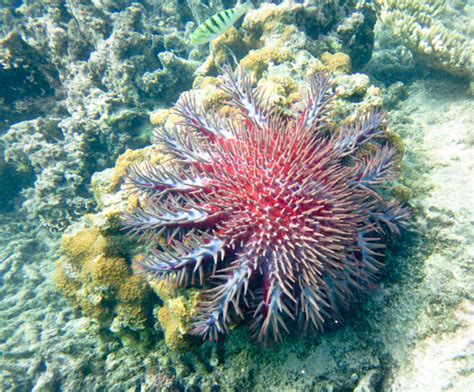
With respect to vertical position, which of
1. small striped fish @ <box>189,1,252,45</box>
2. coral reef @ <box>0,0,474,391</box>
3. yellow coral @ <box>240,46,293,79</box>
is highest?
small striped fish @ <box>189,1,252,45</box>

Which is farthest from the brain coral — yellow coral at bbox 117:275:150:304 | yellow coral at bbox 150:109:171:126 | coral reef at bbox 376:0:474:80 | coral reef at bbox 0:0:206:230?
coral reef at bbox 0:0:206:230

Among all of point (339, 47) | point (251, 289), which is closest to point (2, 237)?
point (251, 289)

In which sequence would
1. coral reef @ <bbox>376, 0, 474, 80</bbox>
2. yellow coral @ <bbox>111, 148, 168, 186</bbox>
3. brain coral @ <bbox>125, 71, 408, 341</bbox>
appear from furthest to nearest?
coral reef @ <bbox>376, 0, 474, 80</bbox> → yellow coral @ <bbox>111, 148, 168, 186</bbox> → brain coral @ <bbox>125, 71, 408, 341</bbox>

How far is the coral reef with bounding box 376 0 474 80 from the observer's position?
4660 mm

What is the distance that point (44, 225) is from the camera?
6.45 metres

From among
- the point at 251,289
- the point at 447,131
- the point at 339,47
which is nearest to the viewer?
the point at 251,289

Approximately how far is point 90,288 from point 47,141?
14.3ft

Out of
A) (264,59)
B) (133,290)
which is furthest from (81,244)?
(264,59)

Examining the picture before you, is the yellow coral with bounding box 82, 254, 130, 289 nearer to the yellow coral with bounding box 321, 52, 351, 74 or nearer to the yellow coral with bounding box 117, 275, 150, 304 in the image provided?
the yellow coral with bounding box 117, 275, 150, 304

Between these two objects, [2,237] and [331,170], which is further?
[2,237]

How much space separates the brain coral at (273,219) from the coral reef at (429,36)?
2.80 meters

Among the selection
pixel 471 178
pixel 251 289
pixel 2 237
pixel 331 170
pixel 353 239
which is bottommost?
pixel 2 237

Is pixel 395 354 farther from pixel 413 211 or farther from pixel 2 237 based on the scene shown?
pixel 2 237

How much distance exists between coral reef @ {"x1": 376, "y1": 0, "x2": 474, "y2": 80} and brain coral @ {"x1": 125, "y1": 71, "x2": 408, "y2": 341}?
9.17 feet
